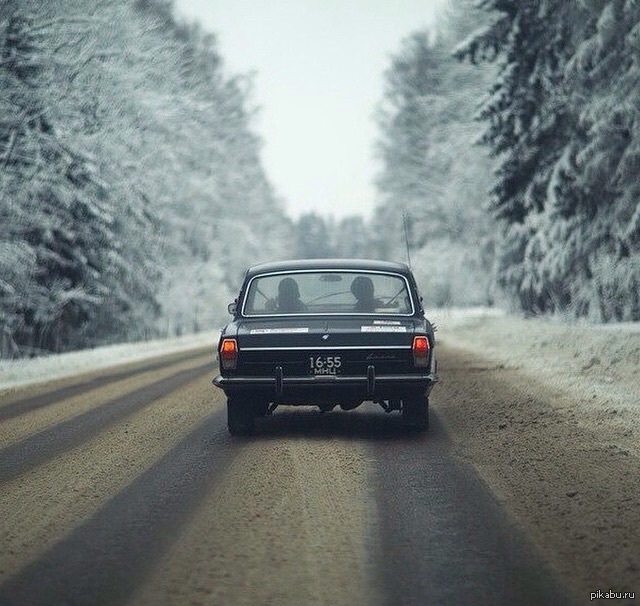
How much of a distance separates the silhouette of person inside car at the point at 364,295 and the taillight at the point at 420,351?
3.42 ft

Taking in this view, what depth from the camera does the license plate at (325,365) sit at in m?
8.32

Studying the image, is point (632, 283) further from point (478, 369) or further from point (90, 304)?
point (90, 304)

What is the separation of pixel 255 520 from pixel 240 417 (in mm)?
3376

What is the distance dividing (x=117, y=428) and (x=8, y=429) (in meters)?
1.27

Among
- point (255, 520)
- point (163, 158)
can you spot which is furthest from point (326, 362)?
point (163, 158)

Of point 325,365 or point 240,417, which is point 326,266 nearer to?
point 325,365

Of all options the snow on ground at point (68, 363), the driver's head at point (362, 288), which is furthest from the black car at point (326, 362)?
the snow on ground at point (68, 363)

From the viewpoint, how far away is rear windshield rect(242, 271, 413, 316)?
9.37m

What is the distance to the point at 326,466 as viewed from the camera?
7188 mm

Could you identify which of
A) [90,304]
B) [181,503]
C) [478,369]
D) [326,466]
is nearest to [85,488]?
[181,503]

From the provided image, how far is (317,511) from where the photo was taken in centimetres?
571

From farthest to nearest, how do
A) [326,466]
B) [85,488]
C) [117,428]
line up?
[117,428], [326,466], [85,488]

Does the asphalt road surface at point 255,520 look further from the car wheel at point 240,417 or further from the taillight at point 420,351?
the taillight at point 420,351

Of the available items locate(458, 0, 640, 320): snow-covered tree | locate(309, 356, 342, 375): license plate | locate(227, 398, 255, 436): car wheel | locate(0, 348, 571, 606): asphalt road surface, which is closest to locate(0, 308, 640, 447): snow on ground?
locate(458, 0, 640, 320): snow-covered tree
